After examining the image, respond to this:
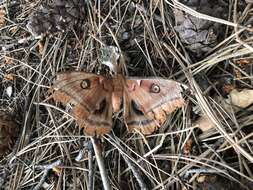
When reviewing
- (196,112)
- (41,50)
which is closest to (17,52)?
(41,50)

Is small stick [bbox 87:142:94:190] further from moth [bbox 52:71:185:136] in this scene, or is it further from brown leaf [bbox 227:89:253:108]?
brown leaf [bbox 227:89:253:108]

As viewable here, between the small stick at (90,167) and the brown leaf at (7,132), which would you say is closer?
the small stick at (90,167)

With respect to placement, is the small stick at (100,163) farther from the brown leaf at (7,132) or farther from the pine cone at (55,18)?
the pine cone at (55,18)

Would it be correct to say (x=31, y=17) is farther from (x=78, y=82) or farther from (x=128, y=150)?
(x=128, y=150)

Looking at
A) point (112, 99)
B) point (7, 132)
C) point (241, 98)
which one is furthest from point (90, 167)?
point (241, 98)

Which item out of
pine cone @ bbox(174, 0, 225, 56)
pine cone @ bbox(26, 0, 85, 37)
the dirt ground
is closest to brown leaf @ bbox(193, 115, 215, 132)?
the dirt ground

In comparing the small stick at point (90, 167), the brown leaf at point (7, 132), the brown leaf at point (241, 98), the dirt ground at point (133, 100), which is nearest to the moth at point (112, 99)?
the dirt ground at point (133, 100)
